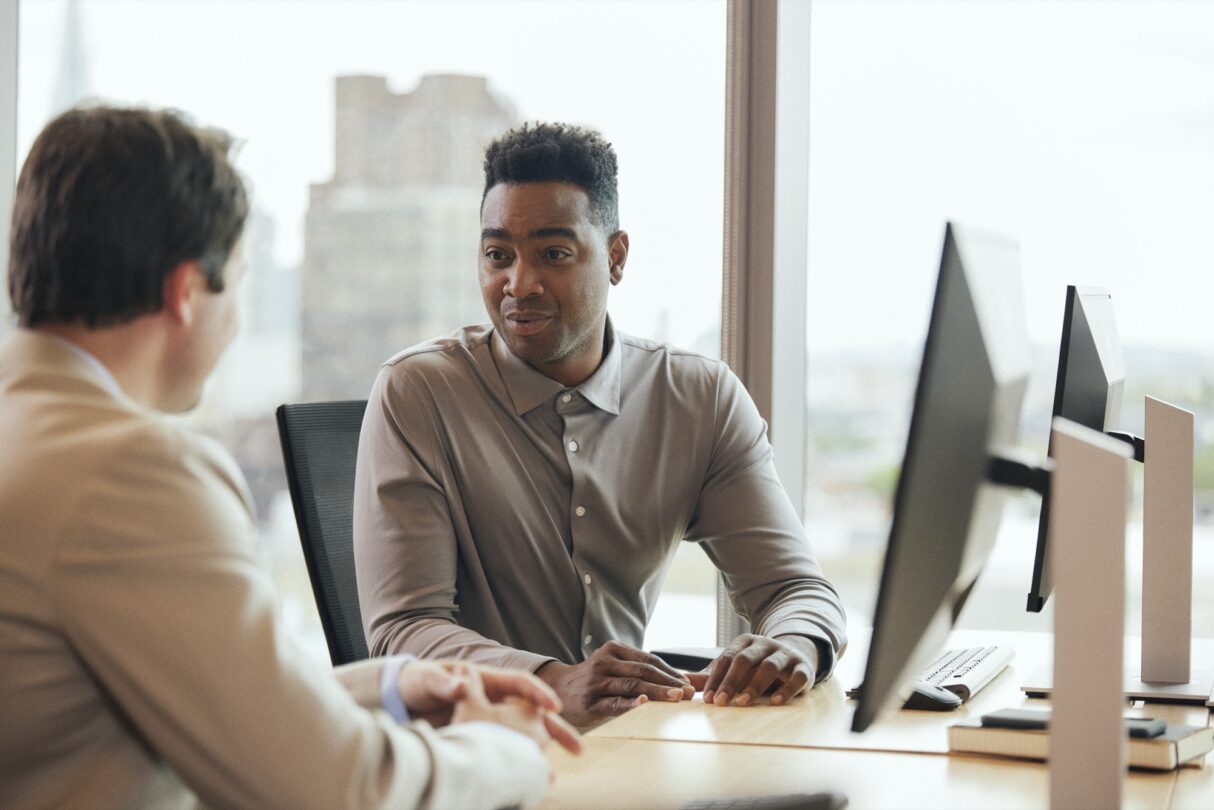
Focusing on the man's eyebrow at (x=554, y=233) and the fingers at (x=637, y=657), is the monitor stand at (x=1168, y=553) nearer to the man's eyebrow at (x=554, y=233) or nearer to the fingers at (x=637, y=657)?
the fingers at (x=637, y=657)

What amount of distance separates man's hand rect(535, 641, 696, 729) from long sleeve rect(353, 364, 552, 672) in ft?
0.29

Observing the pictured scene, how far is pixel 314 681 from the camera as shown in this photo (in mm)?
1016

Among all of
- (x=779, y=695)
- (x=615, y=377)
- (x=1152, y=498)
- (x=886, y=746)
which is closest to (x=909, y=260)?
(x=615, y=377)

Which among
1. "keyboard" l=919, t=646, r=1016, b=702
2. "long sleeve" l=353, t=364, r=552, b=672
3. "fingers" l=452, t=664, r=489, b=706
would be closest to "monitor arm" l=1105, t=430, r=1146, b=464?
"keyboard" l=919, t=646, r=1016, b=702

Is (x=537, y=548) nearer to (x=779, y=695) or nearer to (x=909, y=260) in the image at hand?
(x=779, y=695)

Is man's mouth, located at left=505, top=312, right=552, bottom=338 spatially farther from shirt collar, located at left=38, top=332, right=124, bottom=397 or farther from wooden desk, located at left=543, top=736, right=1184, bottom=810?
shirt collar, located at left=38, top=332, right=124, bottom=397

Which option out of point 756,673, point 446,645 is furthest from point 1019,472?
point 446,645

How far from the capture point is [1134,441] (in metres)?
1.82

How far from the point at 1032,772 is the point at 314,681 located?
2.45 feet

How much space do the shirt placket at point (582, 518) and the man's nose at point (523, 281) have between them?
7.1 inches

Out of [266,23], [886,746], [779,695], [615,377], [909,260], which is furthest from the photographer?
[266,23]

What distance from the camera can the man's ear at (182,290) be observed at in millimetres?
1096

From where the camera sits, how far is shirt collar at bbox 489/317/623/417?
2.13 metres

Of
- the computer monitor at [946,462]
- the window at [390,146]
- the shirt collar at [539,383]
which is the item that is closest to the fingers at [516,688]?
the computer monitor at [946,462]
